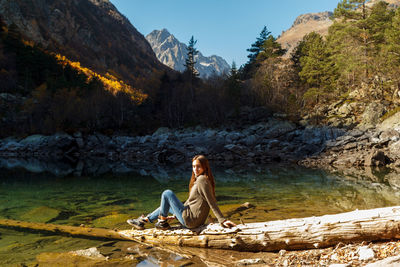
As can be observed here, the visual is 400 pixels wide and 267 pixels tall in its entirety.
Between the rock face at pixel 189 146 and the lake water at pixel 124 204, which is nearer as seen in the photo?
the lake water at pixel 124 204

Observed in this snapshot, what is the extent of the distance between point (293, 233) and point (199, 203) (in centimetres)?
167

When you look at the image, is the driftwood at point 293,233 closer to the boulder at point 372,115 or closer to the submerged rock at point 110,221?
the submerged rock at point 110,221

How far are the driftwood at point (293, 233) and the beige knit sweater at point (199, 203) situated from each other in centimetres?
20

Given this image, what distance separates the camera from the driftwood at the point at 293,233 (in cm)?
376

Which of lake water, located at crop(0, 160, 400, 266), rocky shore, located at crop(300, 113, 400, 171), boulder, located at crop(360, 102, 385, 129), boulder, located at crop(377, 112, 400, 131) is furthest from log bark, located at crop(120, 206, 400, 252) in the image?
boulder, located at crop(360, 102, 385, 129)

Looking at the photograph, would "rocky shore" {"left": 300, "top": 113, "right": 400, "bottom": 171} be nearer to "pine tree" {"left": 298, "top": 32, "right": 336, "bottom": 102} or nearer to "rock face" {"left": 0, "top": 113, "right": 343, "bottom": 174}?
"rock face" {"left": 0, "top": 113, "right": 343, "bottom": 174}

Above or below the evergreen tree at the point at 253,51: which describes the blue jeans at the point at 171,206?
below

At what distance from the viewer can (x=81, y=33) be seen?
409ft

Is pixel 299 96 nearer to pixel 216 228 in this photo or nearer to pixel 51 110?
pixel 216 228

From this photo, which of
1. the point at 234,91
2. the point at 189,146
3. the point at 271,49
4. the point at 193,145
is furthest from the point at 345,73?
the point at 189,146

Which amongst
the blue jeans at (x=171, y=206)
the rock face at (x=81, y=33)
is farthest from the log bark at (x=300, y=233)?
the rock face at (x=81, y=33)

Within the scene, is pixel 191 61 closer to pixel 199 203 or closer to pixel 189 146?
pixel 189 146

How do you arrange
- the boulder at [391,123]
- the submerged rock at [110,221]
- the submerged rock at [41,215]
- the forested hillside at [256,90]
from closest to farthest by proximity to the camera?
the submerged rock at [110,221] < the submerged rock at [41,215] < the boulder at [391,123] < the forested hillside at [256,90]

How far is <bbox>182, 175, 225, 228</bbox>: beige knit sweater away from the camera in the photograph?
4.68m
